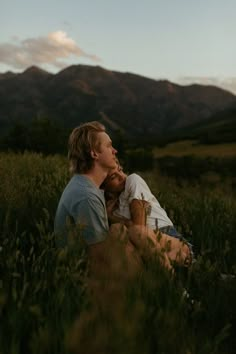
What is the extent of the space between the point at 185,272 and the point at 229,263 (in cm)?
60

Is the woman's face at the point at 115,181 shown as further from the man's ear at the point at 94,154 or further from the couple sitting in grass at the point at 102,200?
the man's ear at the point at 94,154

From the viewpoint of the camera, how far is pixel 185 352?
1929mm

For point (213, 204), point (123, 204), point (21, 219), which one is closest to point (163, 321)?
point (123, 204)

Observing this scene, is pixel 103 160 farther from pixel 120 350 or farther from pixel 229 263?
pixel 120 350

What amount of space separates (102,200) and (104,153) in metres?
0.48

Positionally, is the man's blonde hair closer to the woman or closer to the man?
the man

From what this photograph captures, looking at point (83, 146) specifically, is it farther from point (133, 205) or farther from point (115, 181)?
point (133, 205)

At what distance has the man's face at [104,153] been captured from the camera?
404cm

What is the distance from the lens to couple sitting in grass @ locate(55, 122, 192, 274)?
134 inches

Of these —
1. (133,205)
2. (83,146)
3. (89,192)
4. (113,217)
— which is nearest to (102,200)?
(89,192)

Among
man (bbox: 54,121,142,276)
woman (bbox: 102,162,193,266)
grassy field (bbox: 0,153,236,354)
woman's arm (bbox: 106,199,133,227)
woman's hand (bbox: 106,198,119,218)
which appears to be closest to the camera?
grassy field (bbox: 0,153,236,354)

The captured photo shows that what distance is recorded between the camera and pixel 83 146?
4.04 m

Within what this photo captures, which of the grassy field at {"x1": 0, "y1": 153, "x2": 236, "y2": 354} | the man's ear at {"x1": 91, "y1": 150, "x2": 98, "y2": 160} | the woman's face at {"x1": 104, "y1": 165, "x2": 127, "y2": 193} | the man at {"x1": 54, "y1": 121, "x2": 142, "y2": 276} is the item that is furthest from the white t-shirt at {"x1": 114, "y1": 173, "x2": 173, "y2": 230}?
the grassy field at {"x1": 0, "y1": 153, "x2": 236, "y2": 354}

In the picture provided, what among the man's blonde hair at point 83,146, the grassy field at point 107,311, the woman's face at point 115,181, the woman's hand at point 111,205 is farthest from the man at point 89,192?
the grassy field at point 107,311
